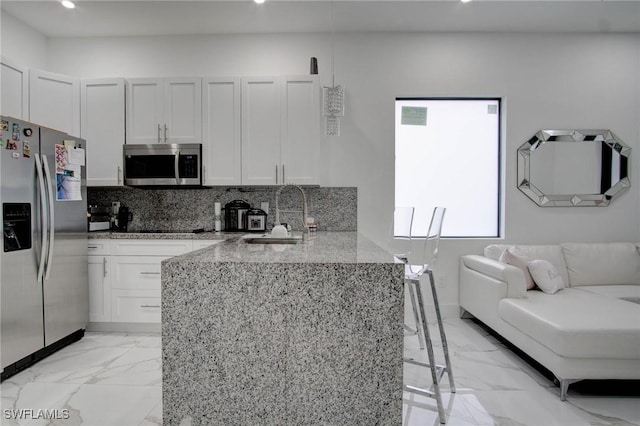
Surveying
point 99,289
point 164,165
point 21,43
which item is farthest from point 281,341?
point 21,43

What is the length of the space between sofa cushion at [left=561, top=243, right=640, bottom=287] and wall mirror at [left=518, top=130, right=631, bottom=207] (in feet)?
1.67

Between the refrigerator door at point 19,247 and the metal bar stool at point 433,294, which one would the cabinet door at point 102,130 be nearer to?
the refrigerator door at point 19,247

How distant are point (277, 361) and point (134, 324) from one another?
8.07 ft

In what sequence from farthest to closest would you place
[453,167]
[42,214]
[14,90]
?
1. [453,167]
2. [14,90]
3. [42,214]

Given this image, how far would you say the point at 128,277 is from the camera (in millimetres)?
3068

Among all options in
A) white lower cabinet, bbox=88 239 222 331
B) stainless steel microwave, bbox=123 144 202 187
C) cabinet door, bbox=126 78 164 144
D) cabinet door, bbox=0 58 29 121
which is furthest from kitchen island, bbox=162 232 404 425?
cabinet door, bbox=0 58 29 121

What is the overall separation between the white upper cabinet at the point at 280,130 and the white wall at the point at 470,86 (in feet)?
1.14

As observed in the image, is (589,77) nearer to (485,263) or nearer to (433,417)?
(485,263)

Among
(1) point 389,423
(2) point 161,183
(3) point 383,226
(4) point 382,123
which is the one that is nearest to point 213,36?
(2) point 161,183

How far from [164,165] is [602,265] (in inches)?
164

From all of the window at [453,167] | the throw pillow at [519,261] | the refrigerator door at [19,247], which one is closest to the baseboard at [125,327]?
the refrigerator door at [19,247]

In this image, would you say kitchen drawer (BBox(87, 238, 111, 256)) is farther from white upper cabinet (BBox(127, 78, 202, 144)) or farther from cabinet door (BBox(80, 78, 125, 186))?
white upper cabinet (BBox(127, 78, 202, 144))

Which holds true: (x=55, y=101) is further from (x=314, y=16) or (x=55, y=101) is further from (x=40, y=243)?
(x=314, y=16)

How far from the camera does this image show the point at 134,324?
309 cm
